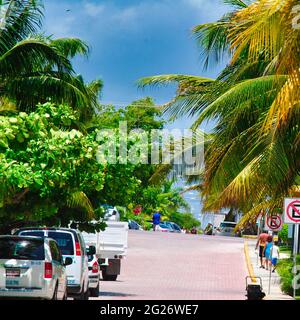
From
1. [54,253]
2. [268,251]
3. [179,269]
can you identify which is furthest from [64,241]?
A: [179,269]

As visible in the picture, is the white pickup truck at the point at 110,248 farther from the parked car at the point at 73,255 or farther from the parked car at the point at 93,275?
the parked car at the point at 73,255

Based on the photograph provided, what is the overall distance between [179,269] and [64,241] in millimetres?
18818

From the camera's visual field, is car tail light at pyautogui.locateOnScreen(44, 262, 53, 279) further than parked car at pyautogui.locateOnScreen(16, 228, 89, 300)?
No

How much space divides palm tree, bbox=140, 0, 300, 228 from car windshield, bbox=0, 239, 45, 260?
4.93 m

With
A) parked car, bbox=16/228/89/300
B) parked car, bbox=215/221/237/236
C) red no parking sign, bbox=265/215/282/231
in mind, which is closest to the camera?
parked car, bbox=16/228/89/300

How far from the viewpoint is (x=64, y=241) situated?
26625mm

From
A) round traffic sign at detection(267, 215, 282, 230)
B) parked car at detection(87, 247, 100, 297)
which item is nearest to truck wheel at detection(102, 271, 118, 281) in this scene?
round traffic sign at detection(267, 215, 282, 230)

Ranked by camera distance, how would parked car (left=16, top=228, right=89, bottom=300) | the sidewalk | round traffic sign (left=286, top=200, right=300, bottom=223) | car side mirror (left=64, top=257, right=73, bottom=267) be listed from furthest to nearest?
the sidewalk
round traffic sign (left=286, top=200, right=300, bottom=223)
parked car (left=16, top=228, right=89, bottom=300)
car side mirror (left=64, top=257, right=73, bottom=267)

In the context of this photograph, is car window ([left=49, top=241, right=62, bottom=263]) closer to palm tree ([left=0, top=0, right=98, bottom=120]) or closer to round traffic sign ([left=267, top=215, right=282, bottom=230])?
palm tree ([left=0, top=0, right=98, bottom=120])

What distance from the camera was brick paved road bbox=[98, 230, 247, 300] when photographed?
31.9 meters

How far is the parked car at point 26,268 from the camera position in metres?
21.0

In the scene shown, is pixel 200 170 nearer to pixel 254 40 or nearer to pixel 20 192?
pixel 20 192

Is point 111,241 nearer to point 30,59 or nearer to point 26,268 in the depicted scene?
point 30,59
